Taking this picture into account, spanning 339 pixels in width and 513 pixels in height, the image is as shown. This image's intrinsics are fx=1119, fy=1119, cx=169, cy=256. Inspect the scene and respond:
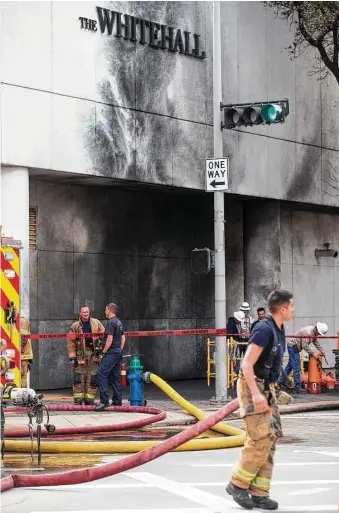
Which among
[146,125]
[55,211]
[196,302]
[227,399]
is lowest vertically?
[227,399]

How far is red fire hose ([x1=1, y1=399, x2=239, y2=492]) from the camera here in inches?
344

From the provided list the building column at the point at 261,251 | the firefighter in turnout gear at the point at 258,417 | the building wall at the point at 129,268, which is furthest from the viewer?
the building column at the point at 261,251

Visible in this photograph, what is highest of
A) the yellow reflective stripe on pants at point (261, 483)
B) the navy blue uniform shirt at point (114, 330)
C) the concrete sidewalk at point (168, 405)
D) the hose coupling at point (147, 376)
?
the navy blue uniform shirt at point (114, 330)

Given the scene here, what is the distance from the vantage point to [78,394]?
17953mm

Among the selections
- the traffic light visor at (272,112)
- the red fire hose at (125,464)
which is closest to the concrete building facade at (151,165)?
the traffic light visor at (272,112)

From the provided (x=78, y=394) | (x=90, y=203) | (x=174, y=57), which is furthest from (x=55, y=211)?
(x=78, y=394)

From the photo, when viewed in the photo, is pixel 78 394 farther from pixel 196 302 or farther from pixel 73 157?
pixel 196 302

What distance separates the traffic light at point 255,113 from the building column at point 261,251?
23.2ft

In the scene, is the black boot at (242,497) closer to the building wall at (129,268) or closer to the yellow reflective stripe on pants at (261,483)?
the yellow reflective stripe on pants at (261,483)

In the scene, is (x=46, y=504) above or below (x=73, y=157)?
below

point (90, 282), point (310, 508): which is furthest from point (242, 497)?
point (90, 282)

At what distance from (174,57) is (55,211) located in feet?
12.8

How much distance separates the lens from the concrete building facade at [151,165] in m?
19.5

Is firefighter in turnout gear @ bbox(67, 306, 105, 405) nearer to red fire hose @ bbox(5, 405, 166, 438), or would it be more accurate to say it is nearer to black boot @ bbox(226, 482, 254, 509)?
red fire hose @ bbox(5, 405, 166, 438)
